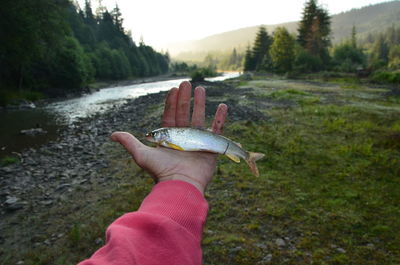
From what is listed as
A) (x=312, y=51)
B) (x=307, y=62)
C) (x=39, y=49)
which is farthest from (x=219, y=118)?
(x=312, y=51)

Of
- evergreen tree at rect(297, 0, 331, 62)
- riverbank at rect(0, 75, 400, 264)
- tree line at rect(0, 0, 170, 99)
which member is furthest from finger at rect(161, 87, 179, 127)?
evergreen tree at rect(297, 0, 331, 62)

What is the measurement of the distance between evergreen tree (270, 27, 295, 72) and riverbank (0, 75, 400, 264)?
5753 centimetres

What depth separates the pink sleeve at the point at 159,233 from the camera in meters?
1.55

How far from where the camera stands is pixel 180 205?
2.16 metres

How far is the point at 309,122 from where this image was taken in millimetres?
13844

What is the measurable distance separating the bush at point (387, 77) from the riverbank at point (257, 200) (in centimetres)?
3375

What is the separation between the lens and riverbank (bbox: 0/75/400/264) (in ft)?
16.2

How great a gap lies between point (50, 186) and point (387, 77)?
156 feet

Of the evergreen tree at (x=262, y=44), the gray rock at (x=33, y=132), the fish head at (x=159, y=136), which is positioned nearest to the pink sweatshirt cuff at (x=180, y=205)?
the fish head at (x=159, y=136)

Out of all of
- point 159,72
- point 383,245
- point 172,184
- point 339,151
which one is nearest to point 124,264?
point 172,184

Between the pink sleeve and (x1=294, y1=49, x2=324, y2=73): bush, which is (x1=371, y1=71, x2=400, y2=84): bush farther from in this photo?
the pink sleeve

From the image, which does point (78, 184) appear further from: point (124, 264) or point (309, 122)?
point (309, 122)

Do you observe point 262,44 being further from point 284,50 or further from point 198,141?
point 198,141

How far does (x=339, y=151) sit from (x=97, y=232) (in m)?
8.19
